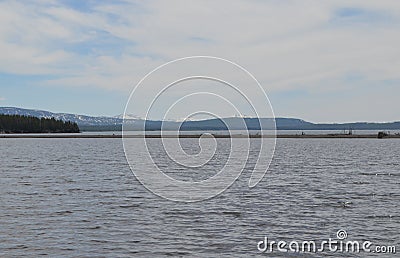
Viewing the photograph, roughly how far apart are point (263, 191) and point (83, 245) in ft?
61.5

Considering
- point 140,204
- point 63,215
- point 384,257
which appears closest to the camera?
point 384,257

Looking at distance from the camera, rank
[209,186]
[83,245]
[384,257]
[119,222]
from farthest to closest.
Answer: [209,186]
[119,222]
[83,245]
[384,257]

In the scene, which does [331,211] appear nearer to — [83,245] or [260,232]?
[260,232]

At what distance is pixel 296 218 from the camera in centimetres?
2684

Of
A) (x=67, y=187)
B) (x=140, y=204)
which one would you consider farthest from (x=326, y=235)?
(x=67, y=187)

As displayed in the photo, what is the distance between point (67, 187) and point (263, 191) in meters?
14.3

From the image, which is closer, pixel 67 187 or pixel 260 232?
pixel 260 232
